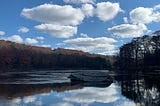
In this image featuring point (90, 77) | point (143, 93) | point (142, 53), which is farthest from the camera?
point (142, 53)

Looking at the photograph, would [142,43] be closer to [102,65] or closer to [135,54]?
[135,54]

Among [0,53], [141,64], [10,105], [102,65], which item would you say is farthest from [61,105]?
[0,53]

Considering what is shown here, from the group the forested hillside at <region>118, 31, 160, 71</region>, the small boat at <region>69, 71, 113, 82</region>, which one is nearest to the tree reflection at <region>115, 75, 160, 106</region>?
the small boat at <region>69, 71, 113, 82</region>

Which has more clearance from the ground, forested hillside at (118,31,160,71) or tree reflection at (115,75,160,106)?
forested hillside at (118,31,160,71)

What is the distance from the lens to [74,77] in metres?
73.2

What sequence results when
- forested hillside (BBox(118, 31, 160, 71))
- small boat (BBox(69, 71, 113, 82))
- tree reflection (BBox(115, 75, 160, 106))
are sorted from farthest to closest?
forested hillside (BBox(118, 31, 160, 71)) → small boat (BBox(69, 71, 113, 82)) → tree reflection (BBox(115, 75, 160, 106))

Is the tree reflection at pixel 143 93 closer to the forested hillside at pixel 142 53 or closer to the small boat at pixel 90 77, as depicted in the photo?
the small boat at pixel 90 77

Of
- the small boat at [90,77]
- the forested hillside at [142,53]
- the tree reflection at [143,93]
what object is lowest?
the tree reflection at [143,93]

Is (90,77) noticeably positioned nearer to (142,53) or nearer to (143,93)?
(143,93)

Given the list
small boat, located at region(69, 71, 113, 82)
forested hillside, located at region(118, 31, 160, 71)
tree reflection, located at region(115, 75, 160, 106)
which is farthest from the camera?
forested hillside, located at region(118, 31, 160, 71)

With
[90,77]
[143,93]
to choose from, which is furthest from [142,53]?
[143,93]

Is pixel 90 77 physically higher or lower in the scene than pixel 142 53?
lower

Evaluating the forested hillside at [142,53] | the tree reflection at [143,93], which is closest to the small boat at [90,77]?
the tree reflection at [143,93]

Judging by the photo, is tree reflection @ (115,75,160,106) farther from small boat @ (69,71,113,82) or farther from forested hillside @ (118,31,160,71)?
forested hillside @ (118,31,160,71)
